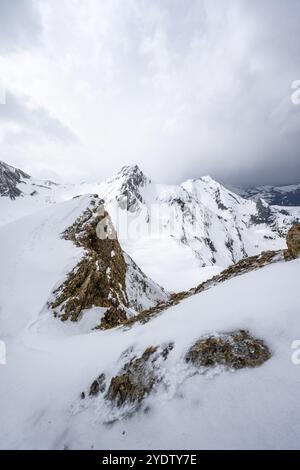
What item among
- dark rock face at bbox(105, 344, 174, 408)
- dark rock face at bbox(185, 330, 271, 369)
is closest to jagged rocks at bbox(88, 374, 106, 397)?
dark rock face at bbox(105, 344, 174, 408)

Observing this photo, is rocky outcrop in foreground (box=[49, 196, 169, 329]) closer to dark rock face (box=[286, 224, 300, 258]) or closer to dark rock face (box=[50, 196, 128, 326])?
dark rock face (box=[50, 196, 128, 326])

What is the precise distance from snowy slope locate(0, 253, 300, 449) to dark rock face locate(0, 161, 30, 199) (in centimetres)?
14468

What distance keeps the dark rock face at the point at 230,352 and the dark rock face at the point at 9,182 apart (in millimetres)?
149243

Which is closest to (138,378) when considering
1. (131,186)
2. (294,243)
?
(294,243)

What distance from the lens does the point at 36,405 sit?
9758 mm

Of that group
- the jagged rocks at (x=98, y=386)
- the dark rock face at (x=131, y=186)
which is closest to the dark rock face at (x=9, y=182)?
the dark rock face at (x=131, y=186)

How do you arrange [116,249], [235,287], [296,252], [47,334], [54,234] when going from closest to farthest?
[235,287] → [296,252] → [47,334] → [54,234] → [116,249]

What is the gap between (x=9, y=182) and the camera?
147 m

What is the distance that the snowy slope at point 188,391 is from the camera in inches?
222

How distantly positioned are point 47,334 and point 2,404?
666cm

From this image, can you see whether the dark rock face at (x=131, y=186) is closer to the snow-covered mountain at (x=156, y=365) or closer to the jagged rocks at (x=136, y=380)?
the snow-covered mountain at (x=156, y=365)

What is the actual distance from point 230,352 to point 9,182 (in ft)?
541
